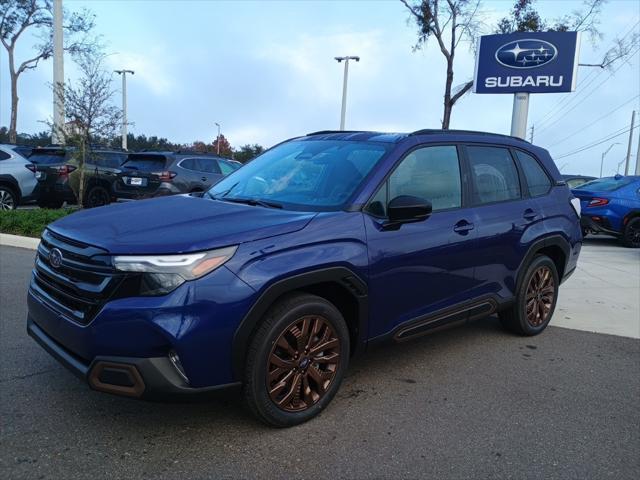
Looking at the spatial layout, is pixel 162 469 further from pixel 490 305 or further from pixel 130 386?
pixel 490 305

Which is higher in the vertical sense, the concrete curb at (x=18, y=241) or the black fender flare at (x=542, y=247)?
the black fender flare at (x=542, y=247)

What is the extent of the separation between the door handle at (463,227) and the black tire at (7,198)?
36.4 ft

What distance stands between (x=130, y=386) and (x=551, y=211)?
403 cm

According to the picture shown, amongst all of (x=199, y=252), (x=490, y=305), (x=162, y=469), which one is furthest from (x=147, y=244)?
(x=490, y=305)

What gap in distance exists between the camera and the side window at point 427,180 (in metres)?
3.66

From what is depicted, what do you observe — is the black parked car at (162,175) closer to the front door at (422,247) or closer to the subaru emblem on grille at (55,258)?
the front door at (422,247)

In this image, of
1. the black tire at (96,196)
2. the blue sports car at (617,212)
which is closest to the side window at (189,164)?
the black tire at (96,196)

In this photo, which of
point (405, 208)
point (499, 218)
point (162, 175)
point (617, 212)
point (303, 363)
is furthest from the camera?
point (162, 175)

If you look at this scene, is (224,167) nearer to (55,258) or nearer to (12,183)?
(12,183)

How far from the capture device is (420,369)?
4.24 meters

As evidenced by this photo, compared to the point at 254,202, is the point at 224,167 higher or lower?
higher

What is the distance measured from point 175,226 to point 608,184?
11627 millimetres

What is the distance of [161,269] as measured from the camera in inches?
107

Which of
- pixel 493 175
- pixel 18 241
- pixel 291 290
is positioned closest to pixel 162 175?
pixel 18 241
